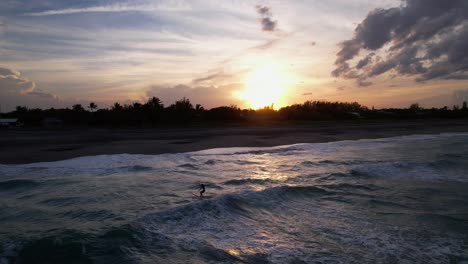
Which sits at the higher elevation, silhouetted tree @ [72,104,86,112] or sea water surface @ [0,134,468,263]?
silhouetted tree @ [72,104,86,112]

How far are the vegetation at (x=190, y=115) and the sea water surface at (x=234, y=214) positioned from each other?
26459 millimetres

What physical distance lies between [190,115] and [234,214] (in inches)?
1312

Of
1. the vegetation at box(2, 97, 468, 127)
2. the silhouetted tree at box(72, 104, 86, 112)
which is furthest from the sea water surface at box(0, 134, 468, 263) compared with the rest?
the silhouetted tree at box(72, 104, 86, 112)

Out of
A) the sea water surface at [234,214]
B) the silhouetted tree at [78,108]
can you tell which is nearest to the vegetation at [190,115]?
the silhouetted tree at [78,108]

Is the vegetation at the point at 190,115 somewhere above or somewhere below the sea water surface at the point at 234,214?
above

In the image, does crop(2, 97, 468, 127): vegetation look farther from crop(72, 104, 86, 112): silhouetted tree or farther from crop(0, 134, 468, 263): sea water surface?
crop(0, 134, 468, 263): sea water surface

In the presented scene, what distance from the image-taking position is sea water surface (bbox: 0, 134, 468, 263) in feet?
16.1

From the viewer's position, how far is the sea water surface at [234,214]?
4898 mm

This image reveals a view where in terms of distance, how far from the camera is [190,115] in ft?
130

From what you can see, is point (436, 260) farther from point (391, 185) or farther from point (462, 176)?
point (462, 176)

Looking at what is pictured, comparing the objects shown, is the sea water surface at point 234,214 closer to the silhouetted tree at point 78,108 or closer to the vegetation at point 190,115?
the vegetation at point 190,115

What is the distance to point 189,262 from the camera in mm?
4574

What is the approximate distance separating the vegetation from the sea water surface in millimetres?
26459

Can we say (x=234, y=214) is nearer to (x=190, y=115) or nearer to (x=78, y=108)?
(x=190, y=115)
